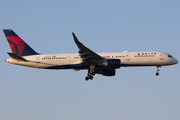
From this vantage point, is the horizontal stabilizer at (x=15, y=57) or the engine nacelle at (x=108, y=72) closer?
the horizontal stabilizer at (x=15, y=57)

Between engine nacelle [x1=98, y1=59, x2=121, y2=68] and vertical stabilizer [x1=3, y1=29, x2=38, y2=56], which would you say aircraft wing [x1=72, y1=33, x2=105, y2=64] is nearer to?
engine nacelle [x1=98, y1=59, x2=121, y2=68]

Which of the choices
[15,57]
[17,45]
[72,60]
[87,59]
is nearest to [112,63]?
[87,59]

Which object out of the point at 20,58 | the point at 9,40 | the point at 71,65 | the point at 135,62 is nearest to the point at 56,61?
the point at 71,65

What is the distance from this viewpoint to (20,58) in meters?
58.2

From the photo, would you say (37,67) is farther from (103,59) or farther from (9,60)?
(103,59)

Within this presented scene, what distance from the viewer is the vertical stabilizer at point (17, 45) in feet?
201

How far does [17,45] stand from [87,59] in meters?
14.2

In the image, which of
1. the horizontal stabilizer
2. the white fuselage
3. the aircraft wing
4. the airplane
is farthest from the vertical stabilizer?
the aircraft wing

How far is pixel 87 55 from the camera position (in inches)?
2221

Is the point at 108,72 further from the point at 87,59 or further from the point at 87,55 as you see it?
the point at 87,55

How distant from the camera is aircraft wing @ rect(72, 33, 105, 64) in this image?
176ft

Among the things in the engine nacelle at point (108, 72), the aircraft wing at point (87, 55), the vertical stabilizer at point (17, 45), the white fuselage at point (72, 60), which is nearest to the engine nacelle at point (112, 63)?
the aircraft wing at point (87, 55)

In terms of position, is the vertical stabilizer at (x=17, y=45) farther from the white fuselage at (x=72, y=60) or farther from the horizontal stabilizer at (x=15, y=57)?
the horizontal stabilizer at (x=15, y=57)

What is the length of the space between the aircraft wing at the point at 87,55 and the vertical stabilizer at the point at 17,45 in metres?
10.2
